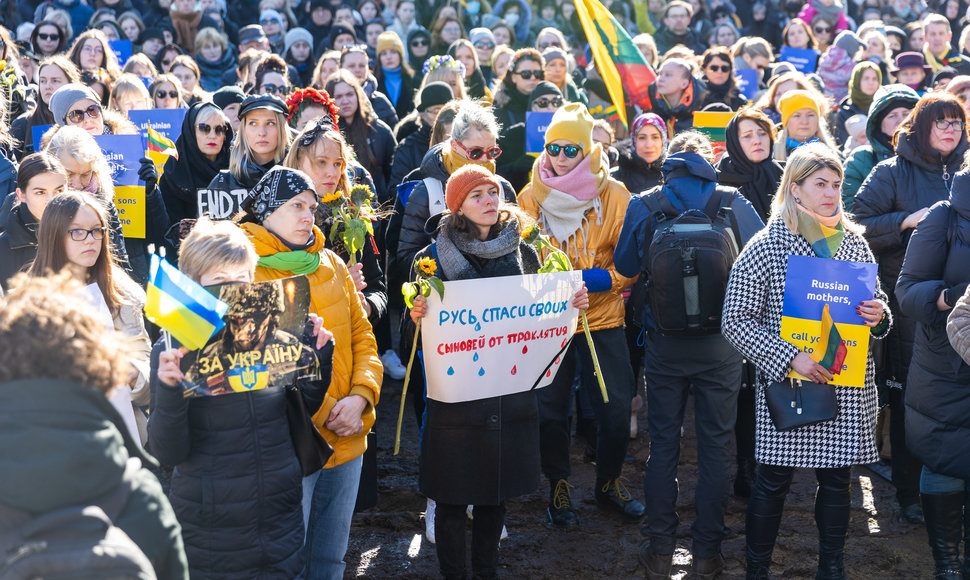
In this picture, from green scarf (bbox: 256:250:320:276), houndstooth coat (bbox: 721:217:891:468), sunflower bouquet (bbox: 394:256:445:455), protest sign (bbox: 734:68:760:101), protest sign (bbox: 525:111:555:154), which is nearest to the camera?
green scarf (bbox: 256:250:320:276)

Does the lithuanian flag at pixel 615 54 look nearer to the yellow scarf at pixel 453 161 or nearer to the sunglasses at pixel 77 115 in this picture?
the yellow scarf at pixel 453 161

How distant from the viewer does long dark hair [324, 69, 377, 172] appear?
791 centimetres

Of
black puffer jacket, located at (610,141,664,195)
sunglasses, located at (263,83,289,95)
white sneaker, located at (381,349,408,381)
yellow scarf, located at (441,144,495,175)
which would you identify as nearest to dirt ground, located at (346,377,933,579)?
white sneaker, located at (381,349,408,381)

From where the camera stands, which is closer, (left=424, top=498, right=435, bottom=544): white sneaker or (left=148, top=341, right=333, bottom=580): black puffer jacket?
(left=148, top=341, right=333, bottom=580): black puffer jacket

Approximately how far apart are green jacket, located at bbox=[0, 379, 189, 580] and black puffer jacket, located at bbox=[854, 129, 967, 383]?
4.75 meters

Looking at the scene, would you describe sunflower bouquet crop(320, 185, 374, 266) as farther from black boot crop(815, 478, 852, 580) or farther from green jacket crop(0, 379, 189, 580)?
black boot crop(815, 478, 852, 580)

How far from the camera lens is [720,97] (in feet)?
30.6

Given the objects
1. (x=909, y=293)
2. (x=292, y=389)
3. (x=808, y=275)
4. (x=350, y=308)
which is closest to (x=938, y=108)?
(x=909, y=293)

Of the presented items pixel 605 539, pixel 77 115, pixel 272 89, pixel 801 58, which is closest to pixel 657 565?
pixel 605 539

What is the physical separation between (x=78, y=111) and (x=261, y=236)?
348cm

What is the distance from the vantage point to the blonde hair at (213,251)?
11.4 feet

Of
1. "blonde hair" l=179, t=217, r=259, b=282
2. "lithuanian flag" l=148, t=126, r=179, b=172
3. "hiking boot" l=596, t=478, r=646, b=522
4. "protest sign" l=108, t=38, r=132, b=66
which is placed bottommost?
"hiking boot" l=596, t=478, r=646, b=522

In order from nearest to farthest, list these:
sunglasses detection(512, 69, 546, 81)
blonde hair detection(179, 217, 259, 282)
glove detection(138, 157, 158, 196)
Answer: blonde hair detection(179, 217, 259, 282), glove detection(138, 157, 158, 196), sunglasses detection(512, 69, 546, 81)

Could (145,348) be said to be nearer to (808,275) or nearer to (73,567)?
(73,567)
